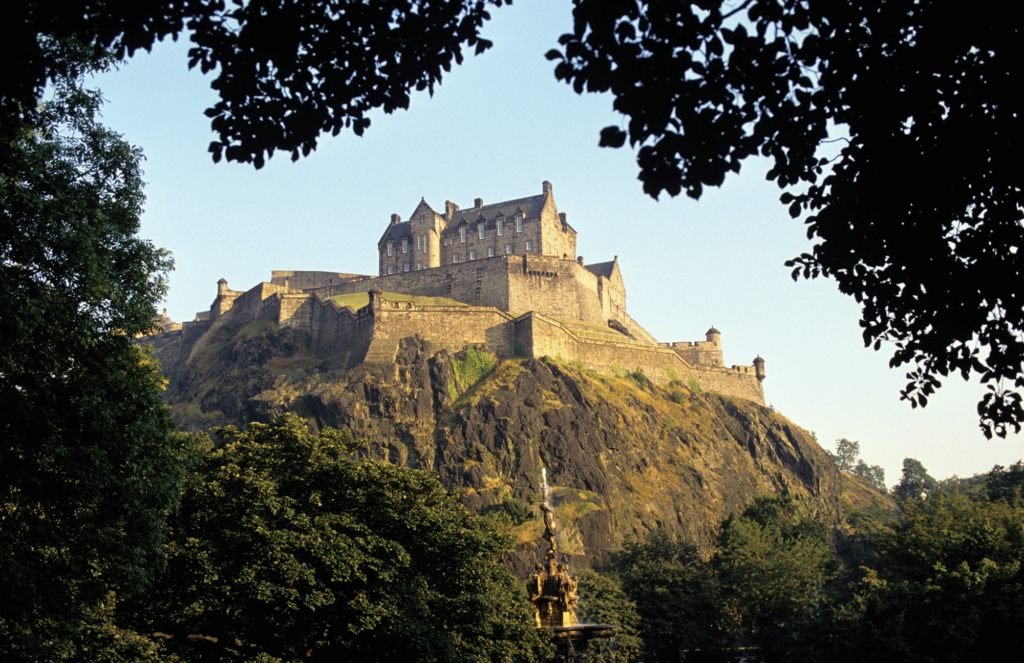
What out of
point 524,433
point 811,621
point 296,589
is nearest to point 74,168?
point 296,589

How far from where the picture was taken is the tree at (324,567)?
21531 millimetres

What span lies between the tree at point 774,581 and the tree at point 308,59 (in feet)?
105

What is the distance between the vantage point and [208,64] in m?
8.03

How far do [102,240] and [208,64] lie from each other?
8536 millimetres

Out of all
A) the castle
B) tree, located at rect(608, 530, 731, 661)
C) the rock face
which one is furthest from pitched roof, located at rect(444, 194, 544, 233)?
tree, located at rect(608, 530, 731, 661)

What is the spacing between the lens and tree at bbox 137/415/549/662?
21.5 metres

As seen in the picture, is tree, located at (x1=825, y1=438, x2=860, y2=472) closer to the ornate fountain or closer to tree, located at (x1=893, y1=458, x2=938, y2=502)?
tree, located at (x1=893, y1=458, x2=938, y2=502)

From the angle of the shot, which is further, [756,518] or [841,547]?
[841,547]

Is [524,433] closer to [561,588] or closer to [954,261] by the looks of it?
[561,588]

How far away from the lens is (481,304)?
70438 mm

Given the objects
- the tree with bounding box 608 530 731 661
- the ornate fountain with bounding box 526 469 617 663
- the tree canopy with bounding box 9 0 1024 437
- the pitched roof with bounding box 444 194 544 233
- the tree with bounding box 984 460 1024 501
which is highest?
the pitched roof with bounding box 444 194 544 233

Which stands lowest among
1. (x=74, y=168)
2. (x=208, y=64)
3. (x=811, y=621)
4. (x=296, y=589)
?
(x=811, y=621)

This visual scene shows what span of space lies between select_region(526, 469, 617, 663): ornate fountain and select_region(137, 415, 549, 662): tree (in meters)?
3.13

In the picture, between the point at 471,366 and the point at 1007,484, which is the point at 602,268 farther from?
the point at 1007,484
